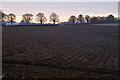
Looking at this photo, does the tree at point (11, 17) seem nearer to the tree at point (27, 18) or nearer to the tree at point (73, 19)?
the tree at point (27, 18)

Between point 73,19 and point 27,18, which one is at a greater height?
point 73,19

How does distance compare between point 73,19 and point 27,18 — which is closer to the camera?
point 27,18

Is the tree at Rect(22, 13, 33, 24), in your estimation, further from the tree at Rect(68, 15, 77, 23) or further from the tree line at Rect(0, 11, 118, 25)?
the tree at Rect(68, 15, 77, 23)

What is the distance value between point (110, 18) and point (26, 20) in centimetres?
6838

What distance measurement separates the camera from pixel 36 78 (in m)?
9.21

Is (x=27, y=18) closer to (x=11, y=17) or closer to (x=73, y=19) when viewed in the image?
(x=11, y=17)

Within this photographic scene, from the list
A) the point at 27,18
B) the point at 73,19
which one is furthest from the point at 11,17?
the point at 73,19

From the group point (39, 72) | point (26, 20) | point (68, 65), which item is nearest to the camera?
point (39, 72)

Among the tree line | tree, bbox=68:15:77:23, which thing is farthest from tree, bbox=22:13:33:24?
tree, bbox=68:15:77:23

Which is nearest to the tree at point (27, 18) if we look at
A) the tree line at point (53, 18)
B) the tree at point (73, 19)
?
the tree line at point (53, 18)

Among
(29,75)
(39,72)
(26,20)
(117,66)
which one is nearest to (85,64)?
(117,66)

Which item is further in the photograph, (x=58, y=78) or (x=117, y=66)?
(x=117, y=66)

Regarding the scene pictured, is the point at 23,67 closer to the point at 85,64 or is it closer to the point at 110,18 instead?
the point at 85,64

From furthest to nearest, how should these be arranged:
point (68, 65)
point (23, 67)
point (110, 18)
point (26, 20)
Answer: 1. point (110, 18)
2. point (26, 20)
3. point (68, 65)
4. point (23, 67)
